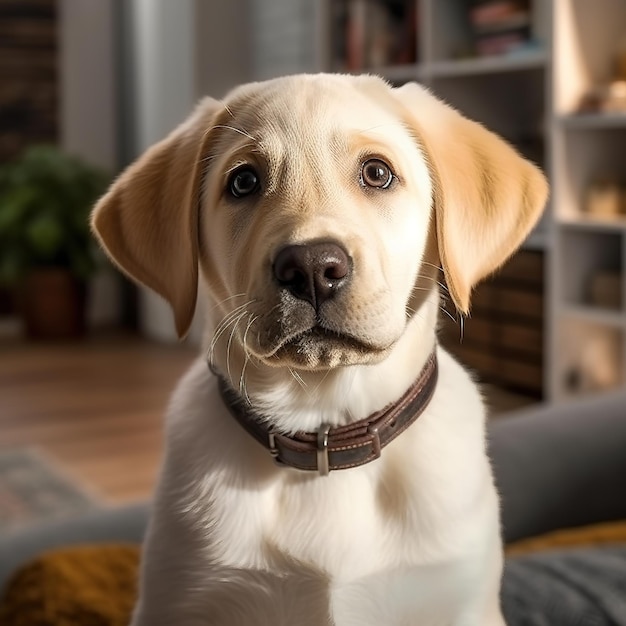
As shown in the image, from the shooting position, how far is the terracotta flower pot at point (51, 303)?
16.5 feet

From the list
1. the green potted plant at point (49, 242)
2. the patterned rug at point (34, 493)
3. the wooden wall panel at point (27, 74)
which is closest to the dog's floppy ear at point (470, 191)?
the patterned rug at point (34, 493)

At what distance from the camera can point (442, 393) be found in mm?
1025

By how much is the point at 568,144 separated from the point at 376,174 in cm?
252

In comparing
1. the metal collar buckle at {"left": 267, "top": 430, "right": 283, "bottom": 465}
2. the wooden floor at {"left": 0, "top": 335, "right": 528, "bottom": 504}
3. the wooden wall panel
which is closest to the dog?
the metal collar buckle at {"left": 267, "top": 430, "right": 283, "bottom": 465}

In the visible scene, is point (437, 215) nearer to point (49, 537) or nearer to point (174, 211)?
point (174, 211)

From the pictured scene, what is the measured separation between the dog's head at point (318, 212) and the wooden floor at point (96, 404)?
80.5 inches

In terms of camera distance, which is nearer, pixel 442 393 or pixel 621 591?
pixel 442 393

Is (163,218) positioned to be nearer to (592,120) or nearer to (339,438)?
(339,438)

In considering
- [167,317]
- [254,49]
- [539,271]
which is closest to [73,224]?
[167,317]

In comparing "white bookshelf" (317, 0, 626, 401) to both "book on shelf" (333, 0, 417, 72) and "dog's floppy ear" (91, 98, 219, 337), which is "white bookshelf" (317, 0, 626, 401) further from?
"dog's floppy ear" (91, 98, 219, 337)

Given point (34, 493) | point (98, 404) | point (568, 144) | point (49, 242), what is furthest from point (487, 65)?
point (49, 242)

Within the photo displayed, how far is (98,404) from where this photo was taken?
13.0ft

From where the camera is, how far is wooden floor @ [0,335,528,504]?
3223 millimetres

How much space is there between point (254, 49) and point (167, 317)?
1371mm
